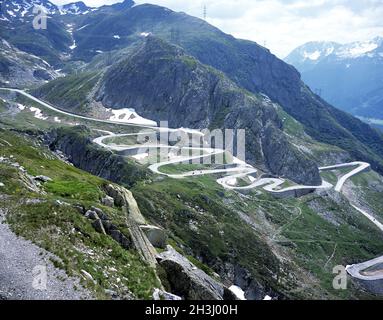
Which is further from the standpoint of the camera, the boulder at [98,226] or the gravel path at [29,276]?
the boulder at [98,226]

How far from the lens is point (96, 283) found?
1081 inches

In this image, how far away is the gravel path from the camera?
24.4 metres

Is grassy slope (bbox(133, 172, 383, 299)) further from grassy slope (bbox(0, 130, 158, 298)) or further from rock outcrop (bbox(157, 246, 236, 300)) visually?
grassy slope (bbox(0, 130, 158, 298))

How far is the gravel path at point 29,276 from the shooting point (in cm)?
2439

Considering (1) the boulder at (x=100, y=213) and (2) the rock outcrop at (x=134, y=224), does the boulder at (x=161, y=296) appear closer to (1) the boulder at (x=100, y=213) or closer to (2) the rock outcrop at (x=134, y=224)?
(2) the rock outcrop at (x=134, y=224)

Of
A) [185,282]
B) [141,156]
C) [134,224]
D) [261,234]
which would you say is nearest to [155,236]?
[134,224]

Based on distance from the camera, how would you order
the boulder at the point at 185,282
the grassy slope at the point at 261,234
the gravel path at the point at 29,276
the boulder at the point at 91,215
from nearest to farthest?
the gravel path at the point at 29,276
the boulder at the point at 91,215
the boulder at the point at 185,282
the grassy slope at the point at 261,234

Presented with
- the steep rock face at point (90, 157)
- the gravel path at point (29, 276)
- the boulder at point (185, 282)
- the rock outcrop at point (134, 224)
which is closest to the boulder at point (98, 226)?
the rock outcrop at point (134, 224)

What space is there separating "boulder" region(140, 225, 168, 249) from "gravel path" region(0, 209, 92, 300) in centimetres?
1563

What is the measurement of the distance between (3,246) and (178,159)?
142m

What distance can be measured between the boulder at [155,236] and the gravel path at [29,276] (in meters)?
15.6

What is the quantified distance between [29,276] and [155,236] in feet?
62.8

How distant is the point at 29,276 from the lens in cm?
2567
